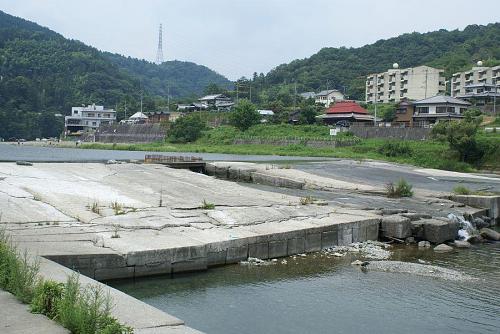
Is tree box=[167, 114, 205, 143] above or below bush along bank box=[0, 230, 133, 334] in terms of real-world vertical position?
above

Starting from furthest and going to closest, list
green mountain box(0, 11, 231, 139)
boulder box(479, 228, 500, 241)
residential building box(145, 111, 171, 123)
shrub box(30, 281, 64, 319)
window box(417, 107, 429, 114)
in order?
green mountain box(0, 11, 231, 139) < residential building box(145, 111, 171, 123) < window box(417, 107, 429, 114) < boulder box(479, 228, 500, 241) < shrub box(30, 281, 64, 319)

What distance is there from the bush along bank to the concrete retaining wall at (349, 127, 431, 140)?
60.7 meters

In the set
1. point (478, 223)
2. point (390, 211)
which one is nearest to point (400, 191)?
point (478, 223)

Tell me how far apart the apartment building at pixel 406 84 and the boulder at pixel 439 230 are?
8698 cm

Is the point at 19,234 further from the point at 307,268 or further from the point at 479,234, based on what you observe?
the point at 479,234

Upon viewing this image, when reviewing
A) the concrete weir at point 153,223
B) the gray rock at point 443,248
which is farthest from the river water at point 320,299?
the gray rock at point 443,248

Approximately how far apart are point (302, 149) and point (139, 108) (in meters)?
71.7

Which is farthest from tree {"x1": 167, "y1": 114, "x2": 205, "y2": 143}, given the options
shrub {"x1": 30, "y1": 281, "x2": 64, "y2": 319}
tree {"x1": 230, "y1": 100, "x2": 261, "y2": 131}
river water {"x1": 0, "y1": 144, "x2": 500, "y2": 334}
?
shrub {"x1": 30, "y1": 281, "x2": 64, "y2": 319}

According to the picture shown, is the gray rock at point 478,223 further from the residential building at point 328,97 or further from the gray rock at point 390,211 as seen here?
the residential building at point 328,97

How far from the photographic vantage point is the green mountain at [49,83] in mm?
125125

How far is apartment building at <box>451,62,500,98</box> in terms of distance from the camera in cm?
8944

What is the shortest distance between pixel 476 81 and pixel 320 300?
98.0 m

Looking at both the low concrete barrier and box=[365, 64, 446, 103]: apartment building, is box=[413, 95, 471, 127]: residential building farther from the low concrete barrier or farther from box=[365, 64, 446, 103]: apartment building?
the low concrete barrier

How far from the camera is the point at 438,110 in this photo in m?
74.3
